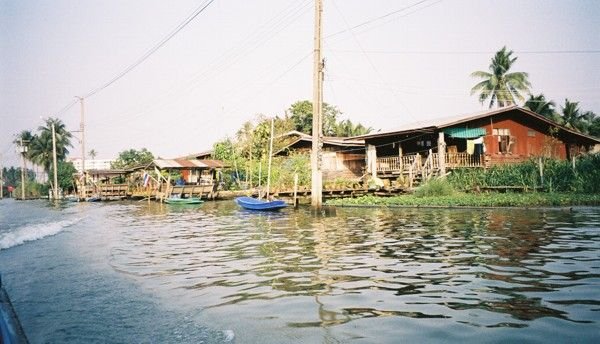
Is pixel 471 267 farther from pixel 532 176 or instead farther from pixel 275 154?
pixel 275 154

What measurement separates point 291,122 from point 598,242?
4032 cm

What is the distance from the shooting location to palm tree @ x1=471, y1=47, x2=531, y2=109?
44.0m

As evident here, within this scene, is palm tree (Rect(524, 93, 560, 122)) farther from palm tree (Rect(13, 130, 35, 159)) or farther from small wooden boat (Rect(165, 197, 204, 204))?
palm tree (Rect(13, 130, 35, 159))

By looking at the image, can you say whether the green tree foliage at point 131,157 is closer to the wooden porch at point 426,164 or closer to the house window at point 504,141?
the wooden porch at point 426,164

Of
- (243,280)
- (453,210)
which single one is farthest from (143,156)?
(243,280)

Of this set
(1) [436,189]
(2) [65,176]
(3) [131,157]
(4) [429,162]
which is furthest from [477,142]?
(2) [65,176]

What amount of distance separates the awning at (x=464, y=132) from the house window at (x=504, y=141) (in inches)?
78.1

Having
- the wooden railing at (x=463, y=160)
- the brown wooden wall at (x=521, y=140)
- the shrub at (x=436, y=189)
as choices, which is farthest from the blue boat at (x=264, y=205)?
the brown wooden wall at (x=521, y=140)

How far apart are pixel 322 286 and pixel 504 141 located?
27717 mm

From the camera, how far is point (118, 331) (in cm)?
560

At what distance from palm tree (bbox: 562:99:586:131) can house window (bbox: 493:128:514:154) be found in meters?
17.3

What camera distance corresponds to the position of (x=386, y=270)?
8.27 metres

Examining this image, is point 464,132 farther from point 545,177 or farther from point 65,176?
point 65,176

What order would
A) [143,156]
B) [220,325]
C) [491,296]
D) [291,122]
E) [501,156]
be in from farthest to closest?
[143,156] < [291,122] < [501,156] < [491,296] < [220,325]
